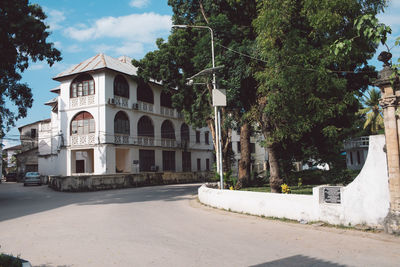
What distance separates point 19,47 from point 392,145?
64.6 ft

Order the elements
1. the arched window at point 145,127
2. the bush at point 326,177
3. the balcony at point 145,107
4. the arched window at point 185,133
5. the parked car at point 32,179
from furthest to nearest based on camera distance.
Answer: the arched window at point 185,133
the arched window at point 145,127
the balcony at point 145,107
the parked car at point 32,179
the bush at point 326,177

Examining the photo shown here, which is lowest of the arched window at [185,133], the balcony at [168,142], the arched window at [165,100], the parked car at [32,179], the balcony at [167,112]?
the parked car at [32,179]

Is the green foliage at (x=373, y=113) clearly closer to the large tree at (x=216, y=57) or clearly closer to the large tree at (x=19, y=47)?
the large tree at (x=216, y=57)

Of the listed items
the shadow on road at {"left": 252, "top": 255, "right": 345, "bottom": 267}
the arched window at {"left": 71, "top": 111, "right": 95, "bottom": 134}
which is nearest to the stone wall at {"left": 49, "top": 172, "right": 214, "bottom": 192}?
the arched window at {"left": 71, "top": 111, "right": 95, "bottom": 134}

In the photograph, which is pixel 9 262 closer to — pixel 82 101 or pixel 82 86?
pixel 82 101

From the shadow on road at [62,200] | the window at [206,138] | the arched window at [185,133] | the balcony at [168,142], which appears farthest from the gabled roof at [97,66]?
the window at [206,138]

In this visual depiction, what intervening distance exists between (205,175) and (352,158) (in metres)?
24.8

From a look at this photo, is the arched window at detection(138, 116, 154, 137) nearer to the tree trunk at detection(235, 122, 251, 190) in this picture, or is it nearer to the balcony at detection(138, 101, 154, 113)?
the balcony at detection(138, 101, 154, 113)

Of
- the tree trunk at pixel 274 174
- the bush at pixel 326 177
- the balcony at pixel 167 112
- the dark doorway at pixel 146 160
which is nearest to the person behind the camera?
the tree trunk at pixel 274 174

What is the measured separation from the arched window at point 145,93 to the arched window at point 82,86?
519 cm

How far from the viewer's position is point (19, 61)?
65.6 ft

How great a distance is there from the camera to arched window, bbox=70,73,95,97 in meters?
32.5

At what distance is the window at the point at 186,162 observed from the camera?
4278 cm

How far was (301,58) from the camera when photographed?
488 inches
